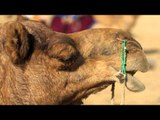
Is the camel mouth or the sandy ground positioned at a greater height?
the sandy ground

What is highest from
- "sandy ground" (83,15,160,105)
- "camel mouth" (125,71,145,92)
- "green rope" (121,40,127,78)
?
"sandy ground" (83,15,160,105)

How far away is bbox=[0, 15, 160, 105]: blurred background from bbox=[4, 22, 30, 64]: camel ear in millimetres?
3745

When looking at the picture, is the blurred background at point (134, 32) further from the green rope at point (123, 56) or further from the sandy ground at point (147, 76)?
the green rope at point (123, 56)

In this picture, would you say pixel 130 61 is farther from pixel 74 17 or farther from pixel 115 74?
pixel 74 17

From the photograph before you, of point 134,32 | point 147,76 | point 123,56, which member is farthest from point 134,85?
point 134,32

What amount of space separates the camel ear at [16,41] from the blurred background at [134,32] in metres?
3.75

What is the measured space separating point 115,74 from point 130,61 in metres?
0.15

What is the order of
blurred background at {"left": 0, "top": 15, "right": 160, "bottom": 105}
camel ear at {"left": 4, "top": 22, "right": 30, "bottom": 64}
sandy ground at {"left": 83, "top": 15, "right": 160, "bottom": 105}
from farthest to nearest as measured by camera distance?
blurred background at {"left": 0, "top": 15, "right": 160, "bottom": 105} → sandy ground at {"left": 83, "top": 15, "right": 160, "bottom": 105} → camel ear at {"left": 4, "top": 22, "right": 30, "bottom": 64}

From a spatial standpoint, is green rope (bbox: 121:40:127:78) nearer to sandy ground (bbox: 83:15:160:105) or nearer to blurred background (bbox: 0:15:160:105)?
sandy ground (bbox: 83:15:160:105)

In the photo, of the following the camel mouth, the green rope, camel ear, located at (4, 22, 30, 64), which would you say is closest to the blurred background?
camel ear, located at (4, 22, 30, 64)

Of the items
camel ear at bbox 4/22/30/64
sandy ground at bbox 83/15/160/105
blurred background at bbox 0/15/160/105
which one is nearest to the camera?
camel ear at bbox 4/22/30/64

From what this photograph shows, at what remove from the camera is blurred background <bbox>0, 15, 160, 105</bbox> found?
1074 cm

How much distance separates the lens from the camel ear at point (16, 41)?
488 centimetres

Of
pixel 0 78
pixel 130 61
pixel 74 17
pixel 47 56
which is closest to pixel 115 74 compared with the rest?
pixel 130 61
